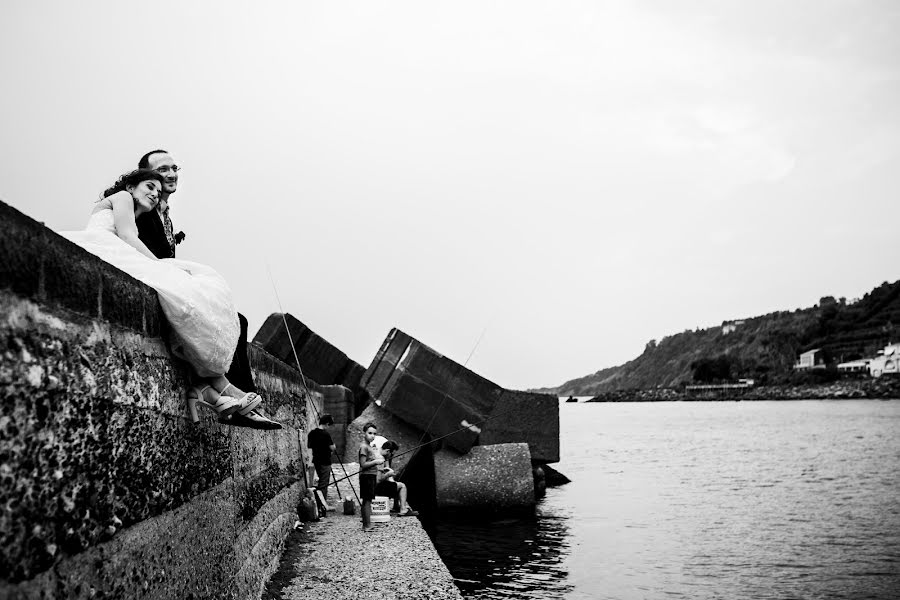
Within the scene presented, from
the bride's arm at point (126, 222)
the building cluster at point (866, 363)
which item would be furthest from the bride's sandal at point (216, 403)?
the building cluster at point (866, 363)

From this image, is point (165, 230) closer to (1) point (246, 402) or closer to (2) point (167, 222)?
(2) point (167, 222)

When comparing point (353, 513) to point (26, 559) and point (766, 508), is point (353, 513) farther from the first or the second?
point (766, 508)

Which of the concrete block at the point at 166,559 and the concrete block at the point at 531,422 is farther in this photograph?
the concrete block at the point at 531,422

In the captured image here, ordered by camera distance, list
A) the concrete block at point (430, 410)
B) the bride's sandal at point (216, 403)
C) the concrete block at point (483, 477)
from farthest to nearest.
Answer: the concrete block at point (483, 477) → the concrete block at point (430, 410) → the bride's sandal at point (216, 403)

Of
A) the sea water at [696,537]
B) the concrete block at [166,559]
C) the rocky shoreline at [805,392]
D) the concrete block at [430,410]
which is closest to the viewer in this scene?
the concrete block at [166,559]

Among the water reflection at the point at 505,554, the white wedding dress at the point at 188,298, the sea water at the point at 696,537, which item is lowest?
the sea water at the point at 696,537

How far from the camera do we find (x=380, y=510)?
9586 millimetres

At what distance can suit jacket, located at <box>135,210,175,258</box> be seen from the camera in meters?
3.70

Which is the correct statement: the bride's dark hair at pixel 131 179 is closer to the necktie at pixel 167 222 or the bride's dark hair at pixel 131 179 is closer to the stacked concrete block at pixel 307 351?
the necktie at pixel 167 222

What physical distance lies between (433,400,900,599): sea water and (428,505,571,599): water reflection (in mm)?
25

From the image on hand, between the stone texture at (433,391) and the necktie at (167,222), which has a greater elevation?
the necktie at (167,222)

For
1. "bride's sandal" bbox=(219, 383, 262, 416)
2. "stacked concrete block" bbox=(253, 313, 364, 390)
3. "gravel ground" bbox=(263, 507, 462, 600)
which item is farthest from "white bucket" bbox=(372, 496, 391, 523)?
"bride's sandal" bbox=(219, 383, 262, 416)

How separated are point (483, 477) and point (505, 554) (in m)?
2.10

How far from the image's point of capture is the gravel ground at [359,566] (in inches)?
231
